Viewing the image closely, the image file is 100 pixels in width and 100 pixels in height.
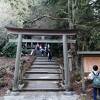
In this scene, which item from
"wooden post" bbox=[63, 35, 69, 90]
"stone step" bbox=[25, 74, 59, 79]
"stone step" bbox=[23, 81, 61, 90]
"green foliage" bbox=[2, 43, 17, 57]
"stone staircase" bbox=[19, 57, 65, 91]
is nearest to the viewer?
"wooden post" bbox=[63, 35, 69, 90]

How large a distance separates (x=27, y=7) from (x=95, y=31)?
14.3m

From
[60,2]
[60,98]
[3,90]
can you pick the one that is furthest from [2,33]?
[60,98]

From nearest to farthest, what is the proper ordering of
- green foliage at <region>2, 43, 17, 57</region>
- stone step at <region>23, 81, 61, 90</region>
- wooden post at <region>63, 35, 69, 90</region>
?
wooden post at <region>63, 35, 69, 90</region>
stone step at <region>23, 81, 61, 90</region>
green foliage at <region>2, 43, 17, 57</region>

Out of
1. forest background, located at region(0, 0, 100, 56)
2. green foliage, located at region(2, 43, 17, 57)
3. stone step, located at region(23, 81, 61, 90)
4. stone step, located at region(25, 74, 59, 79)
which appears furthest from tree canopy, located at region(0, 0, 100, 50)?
stone step, located at region(23, 81, 61, 90)

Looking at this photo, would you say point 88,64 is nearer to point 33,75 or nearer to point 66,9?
point 33,75

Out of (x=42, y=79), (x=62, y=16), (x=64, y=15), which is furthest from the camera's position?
(x=62, y=16)

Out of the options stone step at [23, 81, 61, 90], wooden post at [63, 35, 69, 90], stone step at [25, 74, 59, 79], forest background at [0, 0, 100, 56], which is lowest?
stone step at [23, 81, 61, 90]

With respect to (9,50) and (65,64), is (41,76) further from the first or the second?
(9,50)

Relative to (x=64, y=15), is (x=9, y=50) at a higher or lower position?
lower

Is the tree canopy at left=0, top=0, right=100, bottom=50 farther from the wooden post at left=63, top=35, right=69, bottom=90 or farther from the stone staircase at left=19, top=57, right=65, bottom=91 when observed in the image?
the wooden post at left=63, top=35, right=69, bottom=90

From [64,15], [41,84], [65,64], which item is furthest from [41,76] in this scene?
[64,15]

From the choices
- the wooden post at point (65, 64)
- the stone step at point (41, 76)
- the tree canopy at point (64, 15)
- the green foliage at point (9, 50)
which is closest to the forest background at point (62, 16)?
the tree canopy at point (64, 15)

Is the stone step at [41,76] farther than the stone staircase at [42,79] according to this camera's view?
Yes

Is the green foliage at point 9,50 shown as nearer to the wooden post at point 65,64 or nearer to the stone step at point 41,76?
the stone step at point 41,76
